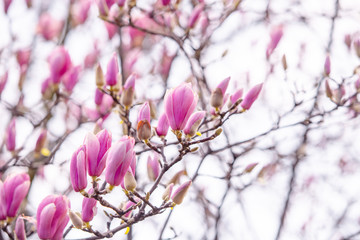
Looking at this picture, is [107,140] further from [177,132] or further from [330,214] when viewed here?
[330,214]

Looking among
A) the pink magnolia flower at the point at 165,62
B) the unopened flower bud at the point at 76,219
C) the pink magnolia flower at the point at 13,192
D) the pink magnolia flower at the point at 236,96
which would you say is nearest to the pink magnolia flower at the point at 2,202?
the pink magnolia flower at the point at 13,192

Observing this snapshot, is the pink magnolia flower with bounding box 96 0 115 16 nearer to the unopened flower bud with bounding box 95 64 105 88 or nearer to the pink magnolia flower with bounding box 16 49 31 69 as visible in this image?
the unopened flower bud with bounding box 95 64 105 88

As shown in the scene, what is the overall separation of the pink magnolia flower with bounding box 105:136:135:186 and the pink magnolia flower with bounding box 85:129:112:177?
0.03 m

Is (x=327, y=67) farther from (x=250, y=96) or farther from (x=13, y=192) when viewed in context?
(x=13, y=192)

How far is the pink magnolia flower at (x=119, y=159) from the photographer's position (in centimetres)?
84

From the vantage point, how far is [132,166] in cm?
94


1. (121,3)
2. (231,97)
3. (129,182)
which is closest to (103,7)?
(121,3)

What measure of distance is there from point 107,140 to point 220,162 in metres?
1.65

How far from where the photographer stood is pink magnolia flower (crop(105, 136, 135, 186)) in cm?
84

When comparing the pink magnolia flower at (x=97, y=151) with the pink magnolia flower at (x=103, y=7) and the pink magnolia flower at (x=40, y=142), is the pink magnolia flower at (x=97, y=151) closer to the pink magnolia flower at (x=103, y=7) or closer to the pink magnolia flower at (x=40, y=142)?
the pink magnolia flower at (x=40, y=142)

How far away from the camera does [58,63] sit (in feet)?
5.17

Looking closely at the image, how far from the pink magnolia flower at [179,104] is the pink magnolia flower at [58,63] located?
78cm

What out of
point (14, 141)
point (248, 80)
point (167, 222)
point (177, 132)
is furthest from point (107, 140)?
point (248, 80)

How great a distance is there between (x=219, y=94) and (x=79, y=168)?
0.46 metres
